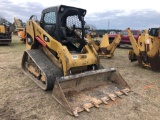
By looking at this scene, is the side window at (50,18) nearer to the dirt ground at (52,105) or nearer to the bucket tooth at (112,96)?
the dirt ground at (52,105)

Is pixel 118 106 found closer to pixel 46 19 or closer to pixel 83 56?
pixel 83 56

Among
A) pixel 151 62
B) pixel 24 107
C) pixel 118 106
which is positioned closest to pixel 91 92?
pixel 118 106

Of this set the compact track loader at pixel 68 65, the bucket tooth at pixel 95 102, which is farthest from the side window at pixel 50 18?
the bucket tooth at pixel 95 102

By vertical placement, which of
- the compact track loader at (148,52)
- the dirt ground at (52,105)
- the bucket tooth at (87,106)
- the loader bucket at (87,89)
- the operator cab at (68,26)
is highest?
the operator cab at (68,26)

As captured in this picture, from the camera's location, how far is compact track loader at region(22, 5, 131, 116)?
162 inches

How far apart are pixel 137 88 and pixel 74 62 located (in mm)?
1936

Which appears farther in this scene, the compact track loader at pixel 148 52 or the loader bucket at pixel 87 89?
the compact track loader at pixel 148 52

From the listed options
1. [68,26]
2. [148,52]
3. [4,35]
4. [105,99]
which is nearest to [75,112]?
[105,99]

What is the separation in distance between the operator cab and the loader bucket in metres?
1.17

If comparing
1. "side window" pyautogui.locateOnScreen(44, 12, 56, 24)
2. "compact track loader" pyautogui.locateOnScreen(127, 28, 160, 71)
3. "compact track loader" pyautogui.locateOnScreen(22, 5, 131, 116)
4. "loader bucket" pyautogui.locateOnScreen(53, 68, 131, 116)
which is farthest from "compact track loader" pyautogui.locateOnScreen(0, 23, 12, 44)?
"loader bucket" pyautogui.locateOnScreen(53, 68, 131, 116)

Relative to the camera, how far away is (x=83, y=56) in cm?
488

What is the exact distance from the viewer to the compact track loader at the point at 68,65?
4109mm

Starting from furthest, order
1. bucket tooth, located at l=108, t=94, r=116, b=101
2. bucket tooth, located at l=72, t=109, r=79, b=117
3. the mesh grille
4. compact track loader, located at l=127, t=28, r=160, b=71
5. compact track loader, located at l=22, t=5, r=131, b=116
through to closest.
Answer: compact track loader, located at l=127, t=28, r=160, b=71 < the mesh grille < bucket tooth, located at l=108, t=94, r=116, b=101 < compact track loader, located at l=22, t=5, r=131, b=116 < bucket tooth, located at l=72, t=109, r=79, b=117

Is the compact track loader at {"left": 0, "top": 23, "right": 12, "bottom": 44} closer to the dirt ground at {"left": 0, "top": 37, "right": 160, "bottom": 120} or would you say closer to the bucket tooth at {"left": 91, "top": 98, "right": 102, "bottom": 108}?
the dirt ground at {"left": 0, "top": 37, "right": 160, "bottom": 120}
